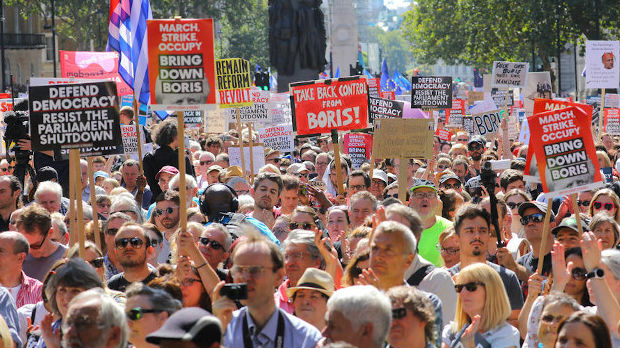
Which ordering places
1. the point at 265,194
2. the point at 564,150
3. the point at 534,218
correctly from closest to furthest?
the point at 564,150
the point at 534,218
the point at 265,194

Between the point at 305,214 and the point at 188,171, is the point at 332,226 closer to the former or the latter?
the point at 305,214

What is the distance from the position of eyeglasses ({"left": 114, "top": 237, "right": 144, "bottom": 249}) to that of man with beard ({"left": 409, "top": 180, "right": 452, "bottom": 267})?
2085 millimetres

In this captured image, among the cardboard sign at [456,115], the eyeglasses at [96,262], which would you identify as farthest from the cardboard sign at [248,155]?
the cardboard sign at [456,115]

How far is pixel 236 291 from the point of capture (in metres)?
5.07

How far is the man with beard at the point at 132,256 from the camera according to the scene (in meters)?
6.79

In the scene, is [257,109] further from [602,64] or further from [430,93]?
[602,64]

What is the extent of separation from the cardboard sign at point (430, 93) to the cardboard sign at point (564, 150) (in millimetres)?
10644

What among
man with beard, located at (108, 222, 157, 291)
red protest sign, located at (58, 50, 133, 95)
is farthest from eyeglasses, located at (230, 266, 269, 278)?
red protest sign, located at (58, 50, 133, 95)

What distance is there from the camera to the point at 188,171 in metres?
12.1

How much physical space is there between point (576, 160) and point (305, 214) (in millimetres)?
1961

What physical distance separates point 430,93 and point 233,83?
3743 mm

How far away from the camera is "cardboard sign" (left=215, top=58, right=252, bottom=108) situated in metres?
16.2

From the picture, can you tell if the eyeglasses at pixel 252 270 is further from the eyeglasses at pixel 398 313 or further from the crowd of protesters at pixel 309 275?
the eyeglasses at pixel 398 313

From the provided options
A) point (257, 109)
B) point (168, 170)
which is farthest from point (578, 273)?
point (257, 109)
